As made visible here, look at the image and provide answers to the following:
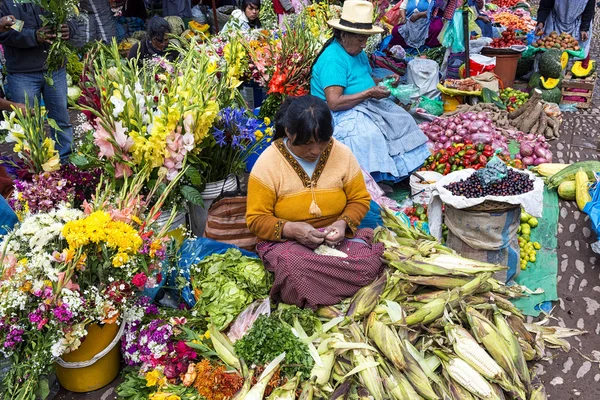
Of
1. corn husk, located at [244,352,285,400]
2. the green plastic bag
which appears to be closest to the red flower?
corn husk, located at [244,352,285,400]

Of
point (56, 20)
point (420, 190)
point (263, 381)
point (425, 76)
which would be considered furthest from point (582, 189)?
point (56, 20)

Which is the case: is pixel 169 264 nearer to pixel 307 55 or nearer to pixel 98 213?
pixel 98 213

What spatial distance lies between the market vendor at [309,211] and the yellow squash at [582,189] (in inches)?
94.3

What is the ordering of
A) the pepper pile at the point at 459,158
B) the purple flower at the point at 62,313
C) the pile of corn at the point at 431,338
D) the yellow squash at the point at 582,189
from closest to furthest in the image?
the purple flower at the point at 62,313 < the pile of corn at the point at 431,338 < the yellow squash at the point at 582,189 < the pepper pile at the point at 459,158

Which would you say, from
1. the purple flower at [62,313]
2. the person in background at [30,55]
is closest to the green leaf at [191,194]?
the purple flower at [62,313]

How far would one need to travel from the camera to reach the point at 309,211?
10.2 ft

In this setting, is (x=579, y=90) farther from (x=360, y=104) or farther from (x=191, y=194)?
(x=191, y=194)

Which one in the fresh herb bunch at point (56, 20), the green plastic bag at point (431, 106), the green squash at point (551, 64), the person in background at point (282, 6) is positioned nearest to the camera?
the fresh herb bunch at point (56, 20)

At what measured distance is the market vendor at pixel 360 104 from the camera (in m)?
4.37

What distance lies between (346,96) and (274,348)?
251cm

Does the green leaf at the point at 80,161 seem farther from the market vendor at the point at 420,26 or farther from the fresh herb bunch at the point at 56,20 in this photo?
the market vendor at the point at 420,26

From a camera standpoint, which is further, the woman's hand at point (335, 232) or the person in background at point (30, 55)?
the person in background at point (30, 55)

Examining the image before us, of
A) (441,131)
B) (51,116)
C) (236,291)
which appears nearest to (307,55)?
(441,131)

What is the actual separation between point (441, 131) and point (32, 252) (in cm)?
428
